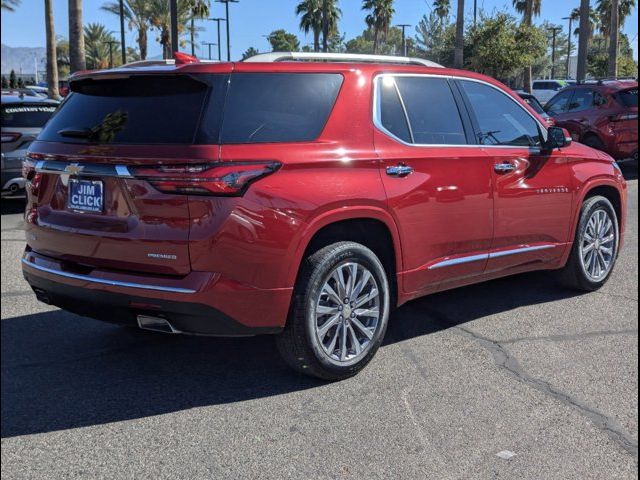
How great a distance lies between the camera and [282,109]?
12.5ft

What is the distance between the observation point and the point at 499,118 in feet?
16.6

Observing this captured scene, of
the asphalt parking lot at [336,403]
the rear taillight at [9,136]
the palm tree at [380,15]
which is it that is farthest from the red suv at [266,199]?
the palm tree at [380,15]

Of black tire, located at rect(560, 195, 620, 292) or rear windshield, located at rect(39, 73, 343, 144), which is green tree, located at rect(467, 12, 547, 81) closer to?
black tire, located at rect(560, 195, 620, 292)

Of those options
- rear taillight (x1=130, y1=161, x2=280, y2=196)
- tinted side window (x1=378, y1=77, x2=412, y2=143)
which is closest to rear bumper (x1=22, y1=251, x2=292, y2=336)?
rear taillight (x1=130, y1=161, x2=280, y2=196)

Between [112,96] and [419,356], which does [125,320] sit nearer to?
[112,96]

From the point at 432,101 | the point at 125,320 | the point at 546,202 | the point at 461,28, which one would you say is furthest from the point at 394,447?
the point at 461,28

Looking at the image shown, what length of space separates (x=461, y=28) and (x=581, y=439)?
24469 millimetres

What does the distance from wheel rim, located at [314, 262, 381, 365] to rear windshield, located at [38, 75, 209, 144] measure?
1.14m

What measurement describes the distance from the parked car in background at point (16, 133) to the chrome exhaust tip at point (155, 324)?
6815mm

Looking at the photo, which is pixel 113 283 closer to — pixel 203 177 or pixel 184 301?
pixel 184 301

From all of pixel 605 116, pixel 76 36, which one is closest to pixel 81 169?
pixel 605 116

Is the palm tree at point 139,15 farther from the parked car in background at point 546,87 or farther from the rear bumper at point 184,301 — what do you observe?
the rear bumper at point 184,301

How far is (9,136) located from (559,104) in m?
10.6

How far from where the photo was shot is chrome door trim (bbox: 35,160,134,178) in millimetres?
3564
